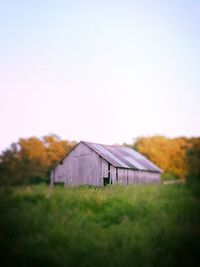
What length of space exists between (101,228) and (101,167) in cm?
272

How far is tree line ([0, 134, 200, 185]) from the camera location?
7789 millimetres

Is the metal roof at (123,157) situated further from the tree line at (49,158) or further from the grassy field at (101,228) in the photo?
the grassy field at (101,228)

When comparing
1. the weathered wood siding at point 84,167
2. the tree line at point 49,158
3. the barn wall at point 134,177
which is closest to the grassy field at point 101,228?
the tree line at point 49,158

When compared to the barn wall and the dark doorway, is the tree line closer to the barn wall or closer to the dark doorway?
the barn wall

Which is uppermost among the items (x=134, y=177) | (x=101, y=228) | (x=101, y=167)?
(x=101, y=167)

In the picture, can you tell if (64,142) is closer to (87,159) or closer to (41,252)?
(87,159)

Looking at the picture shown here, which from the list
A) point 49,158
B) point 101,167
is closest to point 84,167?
point 101,167

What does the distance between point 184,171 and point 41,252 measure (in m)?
3.30

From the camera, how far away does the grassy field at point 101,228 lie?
6.55m

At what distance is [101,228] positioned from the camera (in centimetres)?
743

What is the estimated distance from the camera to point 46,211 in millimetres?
7750

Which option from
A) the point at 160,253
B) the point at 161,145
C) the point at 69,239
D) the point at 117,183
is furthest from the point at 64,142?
the point at 160,253

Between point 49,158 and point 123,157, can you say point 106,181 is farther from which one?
point 49,158

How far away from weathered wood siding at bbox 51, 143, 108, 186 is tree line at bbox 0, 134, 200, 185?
20.3 inches
